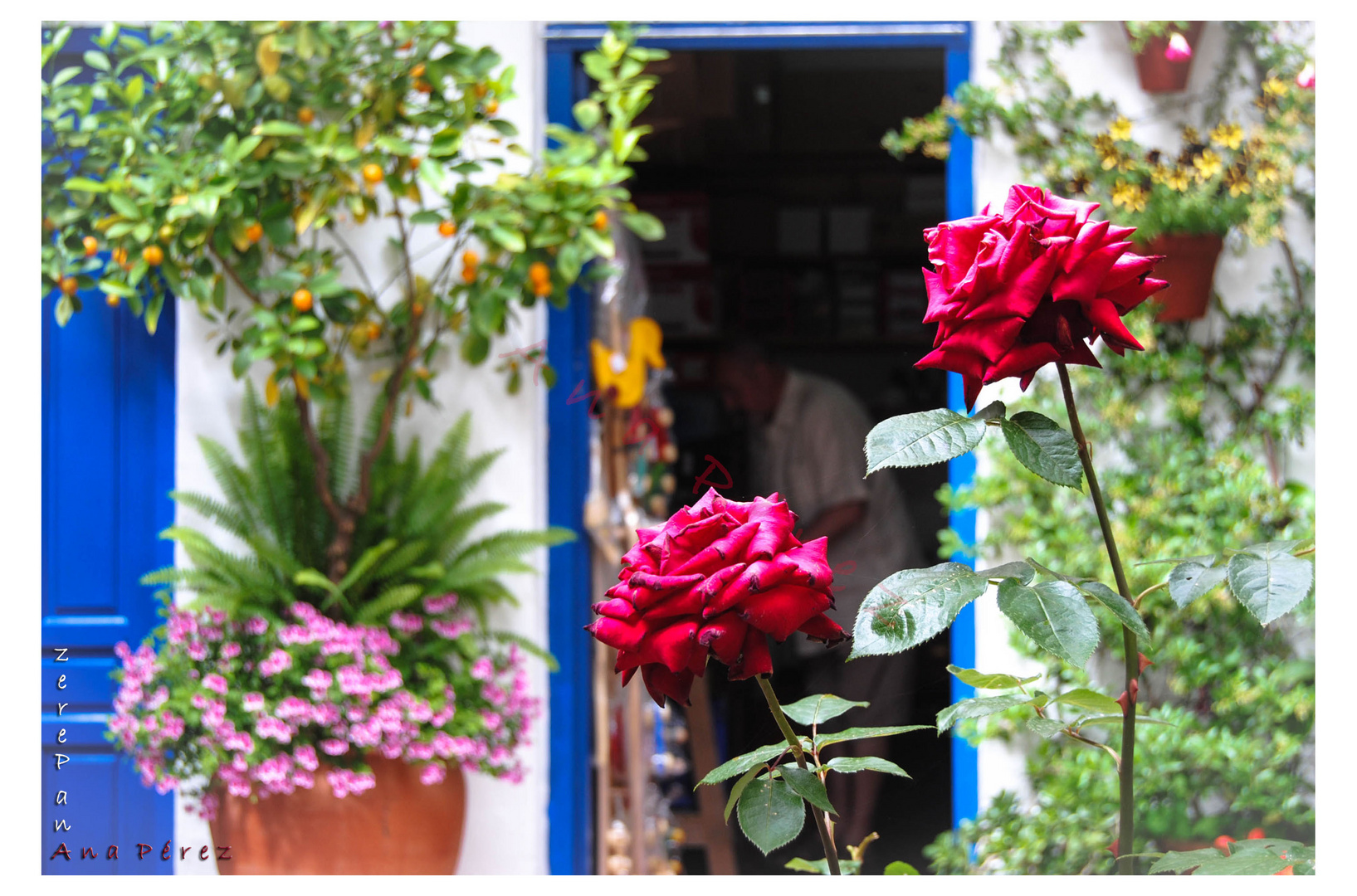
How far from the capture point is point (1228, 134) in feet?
6.56

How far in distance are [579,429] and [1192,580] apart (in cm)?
177

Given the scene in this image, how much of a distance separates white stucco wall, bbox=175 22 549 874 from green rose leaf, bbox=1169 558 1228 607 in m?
1.75

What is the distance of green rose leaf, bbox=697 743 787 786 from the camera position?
598 millimetres

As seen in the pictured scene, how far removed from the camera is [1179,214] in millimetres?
1958

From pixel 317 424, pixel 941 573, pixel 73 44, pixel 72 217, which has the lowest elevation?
pixel 941 573

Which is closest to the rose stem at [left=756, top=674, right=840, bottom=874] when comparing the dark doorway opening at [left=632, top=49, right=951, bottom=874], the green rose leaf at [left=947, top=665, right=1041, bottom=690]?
the green rose leaf at [left=947, top=665, right=1041, bottom=690]

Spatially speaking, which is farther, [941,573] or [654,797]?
[654,797]

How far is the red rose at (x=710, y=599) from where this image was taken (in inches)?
19.3

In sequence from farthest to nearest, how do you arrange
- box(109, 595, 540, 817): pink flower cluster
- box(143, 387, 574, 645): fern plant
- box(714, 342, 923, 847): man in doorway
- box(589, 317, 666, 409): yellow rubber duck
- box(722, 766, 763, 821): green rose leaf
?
Answer: box(589, 317, 666, 409): yellow rubber duck
box(143, 387, 574, 645): fern plant
box(109, 595, 540, 817): pink flower cluster
box(714, 342, 923, 847): man in doorway
box(722, 766, 763, 821): green rose leaf

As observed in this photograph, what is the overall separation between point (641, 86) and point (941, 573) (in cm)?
170

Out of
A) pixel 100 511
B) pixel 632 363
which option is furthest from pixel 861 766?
pixel 100 511

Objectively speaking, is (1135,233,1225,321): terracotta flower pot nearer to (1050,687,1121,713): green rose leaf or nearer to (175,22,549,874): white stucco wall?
(175,22,549,874): white stucco wall
